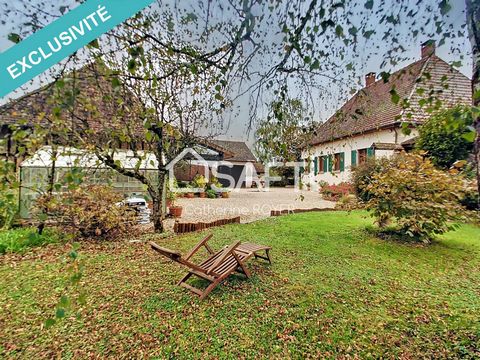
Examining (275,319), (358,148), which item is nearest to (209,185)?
(358,148)

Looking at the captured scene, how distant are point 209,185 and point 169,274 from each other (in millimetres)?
15559

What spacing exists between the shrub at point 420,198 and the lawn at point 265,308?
0.76m

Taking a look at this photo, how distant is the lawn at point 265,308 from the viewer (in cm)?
323

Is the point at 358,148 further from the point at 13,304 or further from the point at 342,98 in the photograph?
the point at 13,304

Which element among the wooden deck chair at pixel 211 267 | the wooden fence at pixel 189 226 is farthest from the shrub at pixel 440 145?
the wooden deck chair at pixel 211 267

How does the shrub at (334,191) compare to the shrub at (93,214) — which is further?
the shrub at (334,191)

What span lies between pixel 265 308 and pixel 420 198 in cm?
544

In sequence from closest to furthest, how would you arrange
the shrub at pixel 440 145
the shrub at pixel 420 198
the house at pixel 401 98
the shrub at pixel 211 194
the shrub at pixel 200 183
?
1. the house at pixel 401 98
2. the shrub at pixel 420 198
3. the shrub at pixel 440 145
4. the shrub at pixel 200 183
5. the shrub at pixel 211 194

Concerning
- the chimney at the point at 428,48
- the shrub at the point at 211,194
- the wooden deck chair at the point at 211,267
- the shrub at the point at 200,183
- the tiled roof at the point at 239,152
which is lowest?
the wooden deck chair at the point at 211,267

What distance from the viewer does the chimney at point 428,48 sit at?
209 centimetres

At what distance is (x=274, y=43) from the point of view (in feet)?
9.53

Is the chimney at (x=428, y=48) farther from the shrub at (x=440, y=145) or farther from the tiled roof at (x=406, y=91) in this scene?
the shrub at (x=440, y=145)

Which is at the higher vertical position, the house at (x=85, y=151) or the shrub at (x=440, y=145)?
the shrub at (x=440, y=145)

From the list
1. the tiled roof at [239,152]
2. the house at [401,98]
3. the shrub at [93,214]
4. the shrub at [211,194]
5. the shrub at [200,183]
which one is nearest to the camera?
the house at [401,98]
